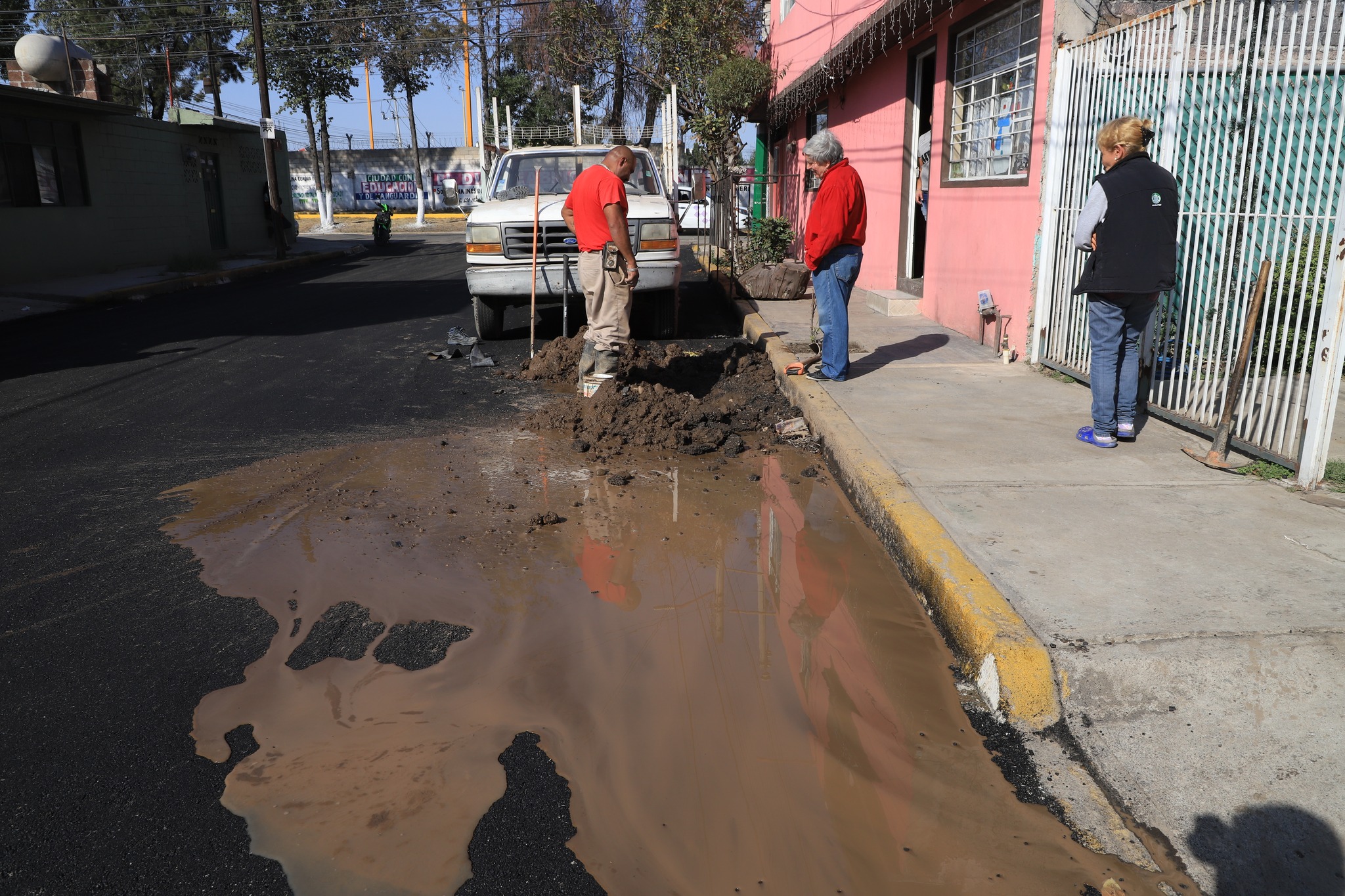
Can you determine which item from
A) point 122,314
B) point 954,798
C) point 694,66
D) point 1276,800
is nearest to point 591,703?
point 954,798

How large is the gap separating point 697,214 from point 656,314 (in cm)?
1298

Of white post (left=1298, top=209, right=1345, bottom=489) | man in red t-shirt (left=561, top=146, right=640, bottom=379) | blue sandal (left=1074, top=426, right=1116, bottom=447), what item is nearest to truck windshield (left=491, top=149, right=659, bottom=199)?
man in red t-shirt (left=561, top=146, right=640, bottom=379)

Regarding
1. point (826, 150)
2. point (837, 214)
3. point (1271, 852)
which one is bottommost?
point (1271, 852)

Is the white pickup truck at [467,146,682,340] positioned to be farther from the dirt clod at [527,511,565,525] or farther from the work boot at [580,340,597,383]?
the dirt clod at [527,511,565,525]

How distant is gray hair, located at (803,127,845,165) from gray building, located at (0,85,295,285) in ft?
48.2

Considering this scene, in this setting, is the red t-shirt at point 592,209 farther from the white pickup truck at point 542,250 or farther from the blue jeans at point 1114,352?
the blue jeans at point 1114,352

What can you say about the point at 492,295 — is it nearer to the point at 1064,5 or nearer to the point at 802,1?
the point at 1064,5

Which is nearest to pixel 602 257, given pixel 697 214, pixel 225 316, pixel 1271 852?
pixel 1271 852

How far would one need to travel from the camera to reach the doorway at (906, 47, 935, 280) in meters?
11.1

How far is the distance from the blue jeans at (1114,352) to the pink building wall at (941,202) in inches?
88.7

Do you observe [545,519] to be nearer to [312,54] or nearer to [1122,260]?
[1122,260]

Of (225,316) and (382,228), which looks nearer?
(225,316)

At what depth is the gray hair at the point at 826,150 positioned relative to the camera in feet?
22.2

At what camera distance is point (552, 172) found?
1000cm
